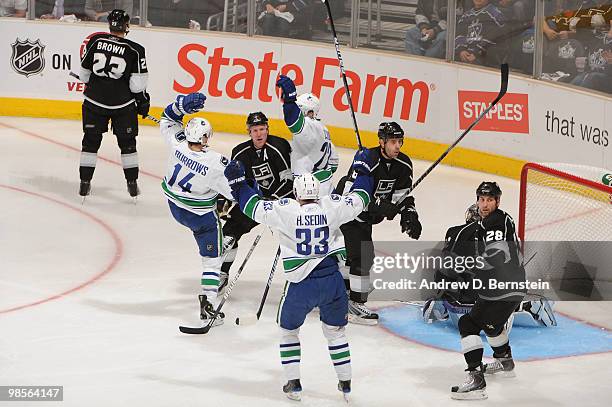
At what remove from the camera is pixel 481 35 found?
10.5 m

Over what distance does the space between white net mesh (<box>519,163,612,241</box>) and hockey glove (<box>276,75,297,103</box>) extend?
180 cm

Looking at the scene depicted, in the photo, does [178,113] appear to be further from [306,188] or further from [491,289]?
[491,289]

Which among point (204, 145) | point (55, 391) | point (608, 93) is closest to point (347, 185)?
point (204, 145)

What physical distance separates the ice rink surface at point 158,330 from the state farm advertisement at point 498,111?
670mm

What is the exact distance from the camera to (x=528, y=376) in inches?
248

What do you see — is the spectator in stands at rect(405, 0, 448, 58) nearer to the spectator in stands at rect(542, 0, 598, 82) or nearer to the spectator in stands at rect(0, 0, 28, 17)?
the spectator in stands at rect(542, 0, 598, 82)

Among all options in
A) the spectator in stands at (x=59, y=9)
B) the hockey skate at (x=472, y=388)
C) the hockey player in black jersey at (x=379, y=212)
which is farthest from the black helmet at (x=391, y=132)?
the spectator in stands at (x=59, y=9)

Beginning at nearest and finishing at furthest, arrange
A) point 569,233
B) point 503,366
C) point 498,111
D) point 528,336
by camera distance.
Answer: point 503,366 → point 528,336 → point 569,233 → point 498,111

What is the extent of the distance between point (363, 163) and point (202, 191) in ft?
3.78

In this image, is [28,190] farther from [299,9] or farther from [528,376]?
[528,376]

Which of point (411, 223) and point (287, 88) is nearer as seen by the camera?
point (287, 88)

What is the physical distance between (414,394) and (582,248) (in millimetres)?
1939

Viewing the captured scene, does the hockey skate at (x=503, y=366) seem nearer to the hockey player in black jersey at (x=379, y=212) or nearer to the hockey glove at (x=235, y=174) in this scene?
the hockey player in black jersey at (x=379, y=212)

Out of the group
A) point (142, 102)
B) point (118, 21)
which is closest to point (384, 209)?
point (142, 102)
